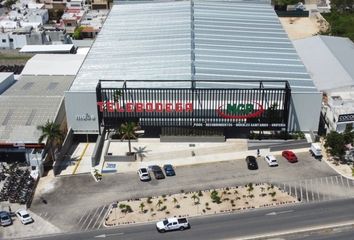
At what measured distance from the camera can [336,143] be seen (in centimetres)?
10625

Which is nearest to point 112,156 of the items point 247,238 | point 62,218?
point 62,218

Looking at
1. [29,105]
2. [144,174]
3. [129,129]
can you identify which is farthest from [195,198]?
[29,105]

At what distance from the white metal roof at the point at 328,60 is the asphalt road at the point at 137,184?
29.4 m

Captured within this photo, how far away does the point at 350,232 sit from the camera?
85.5m

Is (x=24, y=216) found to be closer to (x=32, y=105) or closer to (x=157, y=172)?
(x=157, y=172)

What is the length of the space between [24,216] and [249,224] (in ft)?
122

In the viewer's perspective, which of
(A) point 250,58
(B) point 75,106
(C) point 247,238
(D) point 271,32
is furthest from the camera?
(D) point 271,32

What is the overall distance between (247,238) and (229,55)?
5928 cm

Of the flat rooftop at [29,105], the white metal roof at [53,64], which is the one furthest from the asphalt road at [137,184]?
the white metal roof at [53,64]

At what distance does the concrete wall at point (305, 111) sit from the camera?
114 m

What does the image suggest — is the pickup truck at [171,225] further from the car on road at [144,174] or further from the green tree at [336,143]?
the green tree at [336,143]

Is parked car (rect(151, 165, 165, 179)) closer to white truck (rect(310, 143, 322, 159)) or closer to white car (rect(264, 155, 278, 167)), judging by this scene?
white car (rect(264, 155, 278, 167))

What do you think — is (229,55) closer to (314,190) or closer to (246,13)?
(246,13)

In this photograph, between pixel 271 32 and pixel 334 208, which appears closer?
pixel 334 208
